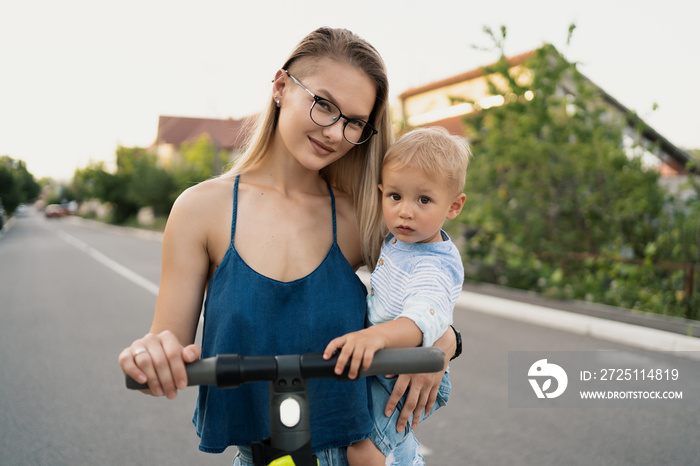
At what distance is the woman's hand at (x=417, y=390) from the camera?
164 cm

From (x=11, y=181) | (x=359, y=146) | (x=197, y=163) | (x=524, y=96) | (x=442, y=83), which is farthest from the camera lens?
(x=11, y=181)

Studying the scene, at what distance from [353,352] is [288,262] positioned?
17.4 inches

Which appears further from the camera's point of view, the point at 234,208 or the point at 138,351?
the point at 234,208

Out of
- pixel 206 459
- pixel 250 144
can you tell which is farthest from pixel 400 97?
pixel 250 144

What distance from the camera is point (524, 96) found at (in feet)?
33.7

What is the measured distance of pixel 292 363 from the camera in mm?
1185

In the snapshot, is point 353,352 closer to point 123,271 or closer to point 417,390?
point 417,390

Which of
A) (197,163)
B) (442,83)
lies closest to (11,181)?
(197,163)

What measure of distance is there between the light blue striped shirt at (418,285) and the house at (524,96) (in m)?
4.69

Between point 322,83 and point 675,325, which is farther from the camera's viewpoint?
point 675,325

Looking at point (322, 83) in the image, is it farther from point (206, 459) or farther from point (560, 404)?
point (560, 404)

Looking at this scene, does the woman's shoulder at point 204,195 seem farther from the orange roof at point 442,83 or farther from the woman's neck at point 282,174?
the orange roof at point 442,83

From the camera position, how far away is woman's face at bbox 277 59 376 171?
159 cm

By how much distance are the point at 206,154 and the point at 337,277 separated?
42047mm
